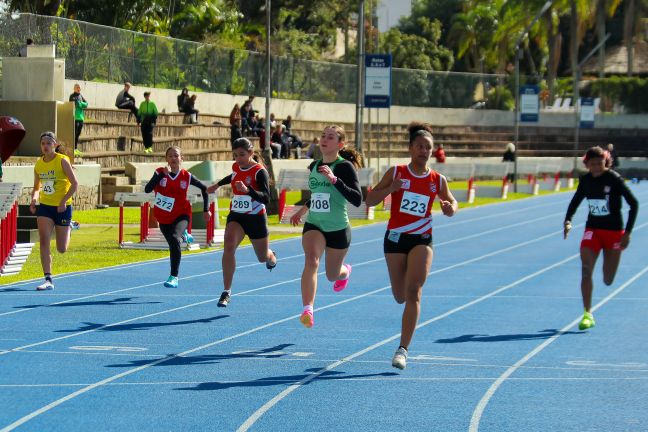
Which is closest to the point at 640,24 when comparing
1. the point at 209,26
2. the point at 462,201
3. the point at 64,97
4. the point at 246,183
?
the point at 209,26

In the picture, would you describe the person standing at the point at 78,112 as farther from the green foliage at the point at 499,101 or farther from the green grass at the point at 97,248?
the green foliage at the point at 499,101

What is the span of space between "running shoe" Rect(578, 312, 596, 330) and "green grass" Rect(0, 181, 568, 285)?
23.5 feet

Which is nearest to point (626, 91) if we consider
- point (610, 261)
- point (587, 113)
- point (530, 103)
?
point (587, 113)

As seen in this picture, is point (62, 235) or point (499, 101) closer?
point (62, 235)

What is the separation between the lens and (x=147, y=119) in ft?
123

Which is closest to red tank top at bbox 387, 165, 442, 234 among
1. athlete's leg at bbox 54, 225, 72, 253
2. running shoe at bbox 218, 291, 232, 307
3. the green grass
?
running shoe at bbox 218, 291, 232, 307

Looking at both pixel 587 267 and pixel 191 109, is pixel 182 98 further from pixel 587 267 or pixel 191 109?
pixel 587 267

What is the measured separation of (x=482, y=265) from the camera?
21.5m

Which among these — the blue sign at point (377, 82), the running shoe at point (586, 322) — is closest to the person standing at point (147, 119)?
the blue sign at point (377, 82)

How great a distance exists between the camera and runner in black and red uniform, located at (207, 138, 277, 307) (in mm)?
14281

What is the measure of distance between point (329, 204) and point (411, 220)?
172 centimetres

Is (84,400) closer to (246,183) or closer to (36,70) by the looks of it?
(246,183)

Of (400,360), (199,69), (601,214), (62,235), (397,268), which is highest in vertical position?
(199,69)

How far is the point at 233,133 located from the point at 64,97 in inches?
265
